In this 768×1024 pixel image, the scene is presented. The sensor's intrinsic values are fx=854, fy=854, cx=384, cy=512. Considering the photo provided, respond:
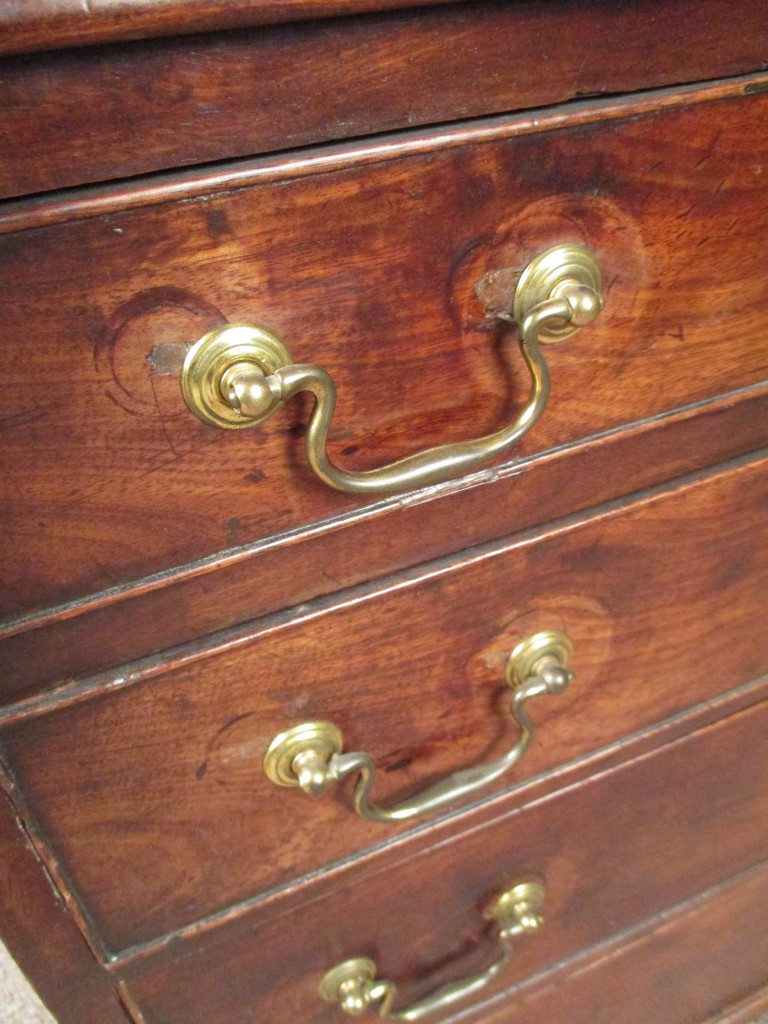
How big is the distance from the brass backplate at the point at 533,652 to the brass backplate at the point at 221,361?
22 cm

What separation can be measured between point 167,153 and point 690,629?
1.31 feet

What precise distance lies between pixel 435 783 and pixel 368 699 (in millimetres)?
87

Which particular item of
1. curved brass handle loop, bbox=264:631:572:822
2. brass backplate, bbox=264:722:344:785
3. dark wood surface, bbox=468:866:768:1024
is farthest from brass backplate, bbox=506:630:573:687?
dark wood surface, bbox=468:866:768:1024

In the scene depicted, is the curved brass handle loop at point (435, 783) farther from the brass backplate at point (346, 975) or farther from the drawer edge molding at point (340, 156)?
the drawer edge molding at point (340, 156)

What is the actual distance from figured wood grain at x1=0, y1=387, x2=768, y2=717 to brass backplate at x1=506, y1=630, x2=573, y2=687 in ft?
0.23

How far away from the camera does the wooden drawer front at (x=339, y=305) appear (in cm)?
29

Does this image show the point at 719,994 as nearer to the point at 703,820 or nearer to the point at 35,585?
the point at 703,820

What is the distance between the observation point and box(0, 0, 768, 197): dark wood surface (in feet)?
0.84

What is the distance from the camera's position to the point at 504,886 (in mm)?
575

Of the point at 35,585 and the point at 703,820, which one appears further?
the point at 703,820

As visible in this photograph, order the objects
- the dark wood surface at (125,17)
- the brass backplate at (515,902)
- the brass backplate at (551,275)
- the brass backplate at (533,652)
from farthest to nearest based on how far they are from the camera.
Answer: the brass backplate at (515,902), the brass backplate at (533,652), the brass backplate at (551,275), the dark wood surface at (125,17)

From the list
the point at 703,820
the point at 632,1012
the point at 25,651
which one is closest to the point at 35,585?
the point at 25,651

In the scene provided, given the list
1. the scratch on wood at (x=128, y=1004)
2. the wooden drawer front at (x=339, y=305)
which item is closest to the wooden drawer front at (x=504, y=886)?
the scratch on wood at (x=128, y=1004)

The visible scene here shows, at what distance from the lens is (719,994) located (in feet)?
2.63
